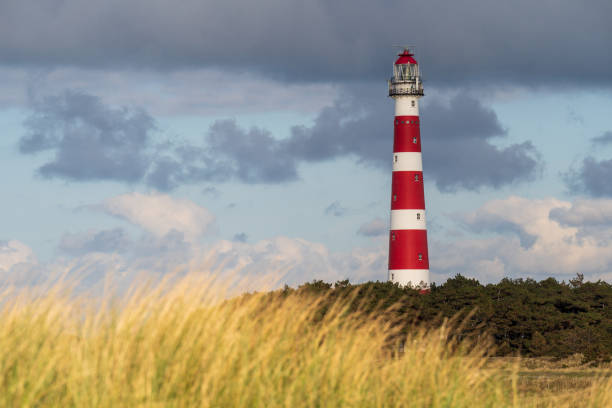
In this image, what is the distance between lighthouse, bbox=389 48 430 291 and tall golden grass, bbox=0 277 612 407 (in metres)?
34.0

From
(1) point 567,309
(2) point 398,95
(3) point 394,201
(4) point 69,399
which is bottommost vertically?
(4) point 69,399

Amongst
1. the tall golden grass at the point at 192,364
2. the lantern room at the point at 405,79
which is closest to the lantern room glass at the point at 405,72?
the lantern room at the point at 405,79

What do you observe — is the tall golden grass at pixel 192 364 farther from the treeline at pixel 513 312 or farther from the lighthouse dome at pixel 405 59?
the lighthouse dome at pixel 405 59

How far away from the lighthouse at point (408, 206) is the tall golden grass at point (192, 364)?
112ft

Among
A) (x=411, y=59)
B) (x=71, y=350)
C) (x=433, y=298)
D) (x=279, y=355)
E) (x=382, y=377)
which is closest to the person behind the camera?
(x=71, y=350)

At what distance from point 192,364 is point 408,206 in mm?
37068

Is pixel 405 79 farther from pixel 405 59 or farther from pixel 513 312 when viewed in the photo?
pixel 513 312

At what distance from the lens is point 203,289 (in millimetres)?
10859

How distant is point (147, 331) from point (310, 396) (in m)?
2.03

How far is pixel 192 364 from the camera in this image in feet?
31.8

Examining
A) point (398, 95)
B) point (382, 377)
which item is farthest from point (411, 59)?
point (382, 377)

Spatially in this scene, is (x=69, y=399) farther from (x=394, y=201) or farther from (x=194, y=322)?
(x=394, y=201)

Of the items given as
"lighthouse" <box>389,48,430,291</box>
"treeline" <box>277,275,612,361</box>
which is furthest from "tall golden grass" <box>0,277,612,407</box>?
"lighthouse" <box>389,48,430,291</box>

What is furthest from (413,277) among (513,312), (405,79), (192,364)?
(192,364)
